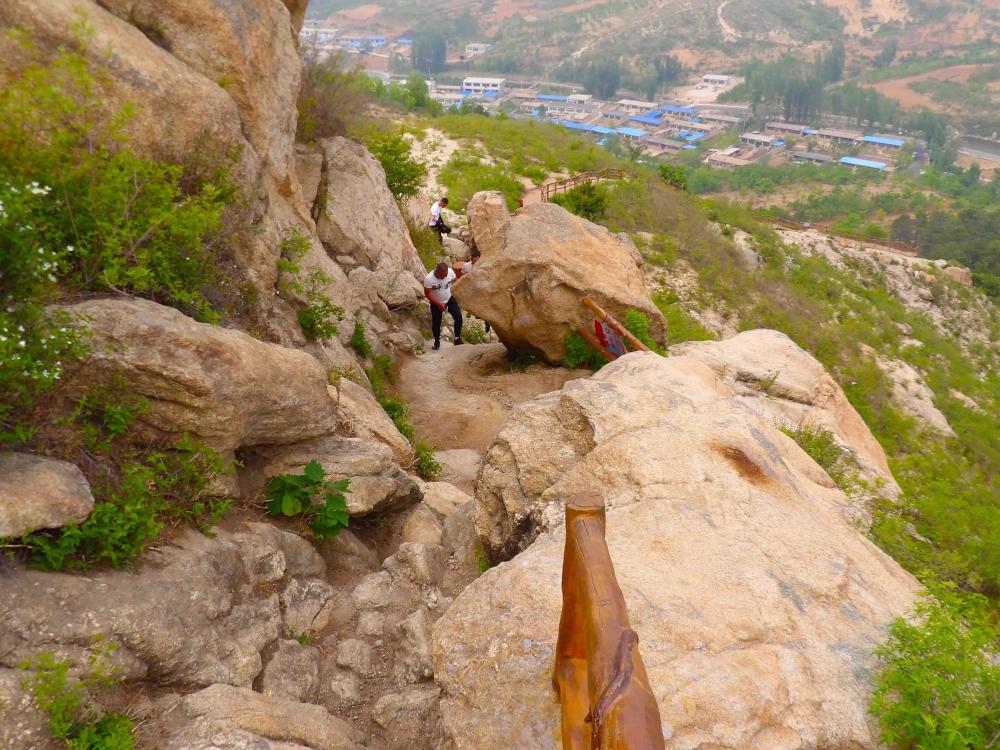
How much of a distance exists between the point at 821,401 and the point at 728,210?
71.6 ft

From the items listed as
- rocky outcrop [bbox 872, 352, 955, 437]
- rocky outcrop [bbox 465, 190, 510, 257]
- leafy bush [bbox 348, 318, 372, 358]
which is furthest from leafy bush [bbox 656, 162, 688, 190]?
leafy bush [bbox 348, 318, 372, 358]

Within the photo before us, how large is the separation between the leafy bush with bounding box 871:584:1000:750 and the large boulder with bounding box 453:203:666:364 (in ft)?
23.6

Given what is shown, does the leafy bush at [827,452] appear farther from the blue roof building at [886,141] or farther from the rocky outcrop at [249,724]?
the blue roof building at [886,141]

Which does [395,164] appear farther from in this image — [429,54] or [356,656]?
[429,54]

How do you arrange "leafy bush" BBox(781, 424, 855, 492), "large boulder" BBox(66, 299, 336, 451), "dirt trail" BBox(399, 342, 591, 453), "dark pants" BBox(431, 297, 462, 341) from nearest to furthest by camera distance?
"large boulder" BBox(66, 299, 336, 451)
"leafy bush" BBox(781, 424, 855, 492)
"dirt trail" BBox(399, 342, 591, 453)
"dark pants" BBox(431, 297, 462, 341)

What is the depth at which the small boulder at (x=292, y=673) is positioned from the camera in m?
3.63

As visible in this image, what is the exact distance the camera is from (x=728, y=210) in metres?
27.9

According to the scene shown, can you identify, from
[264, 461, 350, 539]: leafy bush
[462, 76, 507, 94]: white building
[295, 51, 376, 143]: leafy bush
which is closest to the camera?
[264, 461, 350, 539]: leafy bush

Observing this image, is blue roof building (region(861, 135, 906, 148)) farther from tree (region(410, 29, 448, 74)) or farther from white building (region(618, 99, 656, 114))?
tree (region(410, 29, 448, 74))

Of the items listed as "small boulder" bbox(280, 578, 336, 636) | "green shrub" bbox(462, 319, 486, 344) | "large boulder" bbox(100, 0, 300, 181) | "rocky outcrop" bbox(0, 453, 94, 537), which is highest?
"large boulder" bbox(100, 0, 300, 181)

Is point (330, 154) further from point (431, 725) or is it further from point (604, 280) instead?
point (431, 725)

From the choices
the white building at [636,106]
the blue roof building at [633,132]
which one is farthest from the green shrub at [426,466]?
the white building at [636,106]

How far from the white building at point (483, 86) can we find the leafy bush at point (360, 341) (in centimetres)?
11338

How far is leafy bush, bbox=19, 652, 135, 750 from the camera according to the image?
2.61 m
